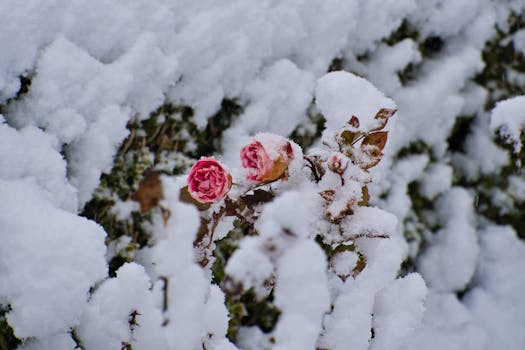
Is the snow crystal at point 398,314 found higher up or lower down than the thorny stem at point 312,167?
lower down

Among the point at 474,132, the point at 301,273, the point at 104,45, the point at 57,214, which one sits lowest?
the point at 301,273

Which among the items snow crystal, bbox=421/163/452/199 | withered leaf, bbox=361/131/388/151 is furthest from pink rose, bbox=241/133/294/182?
snow crystal, bbox=421/163/452/199

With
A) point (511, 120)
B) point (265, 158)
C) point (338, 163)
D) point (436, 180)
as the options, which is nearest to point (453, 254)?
point (436, 180)

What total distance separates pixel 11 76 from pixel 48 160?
0.74ft

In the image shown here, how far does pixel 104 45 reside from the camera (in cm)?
131

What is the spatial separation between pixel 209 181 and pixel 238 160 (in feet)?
1.95

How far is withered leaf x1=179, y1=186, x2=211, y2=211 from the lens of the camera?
3.20ft

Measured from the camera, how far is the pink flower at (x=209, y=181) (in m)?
0.89

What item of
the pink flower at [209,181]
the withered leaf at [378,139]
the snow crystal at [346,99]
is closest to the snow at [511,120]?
the snow crystal at [346,99]

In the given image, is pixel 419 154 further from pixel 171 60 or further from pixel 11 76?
pixel 11 76

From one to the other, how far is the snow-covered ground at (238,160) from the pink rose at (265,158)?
9 cm

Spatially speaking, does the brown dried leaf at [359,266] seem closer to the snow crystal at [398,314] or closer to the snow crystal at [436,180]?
the snow crystal at [398,314]

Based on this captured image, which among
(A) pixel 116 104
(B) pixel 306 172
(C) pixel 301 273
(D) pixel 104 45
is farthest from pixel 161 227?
(D) pixel 104 45

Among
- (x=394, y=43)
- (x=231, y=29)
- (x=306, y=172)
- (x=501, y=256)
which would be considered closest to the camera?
(x=306, y=172)
